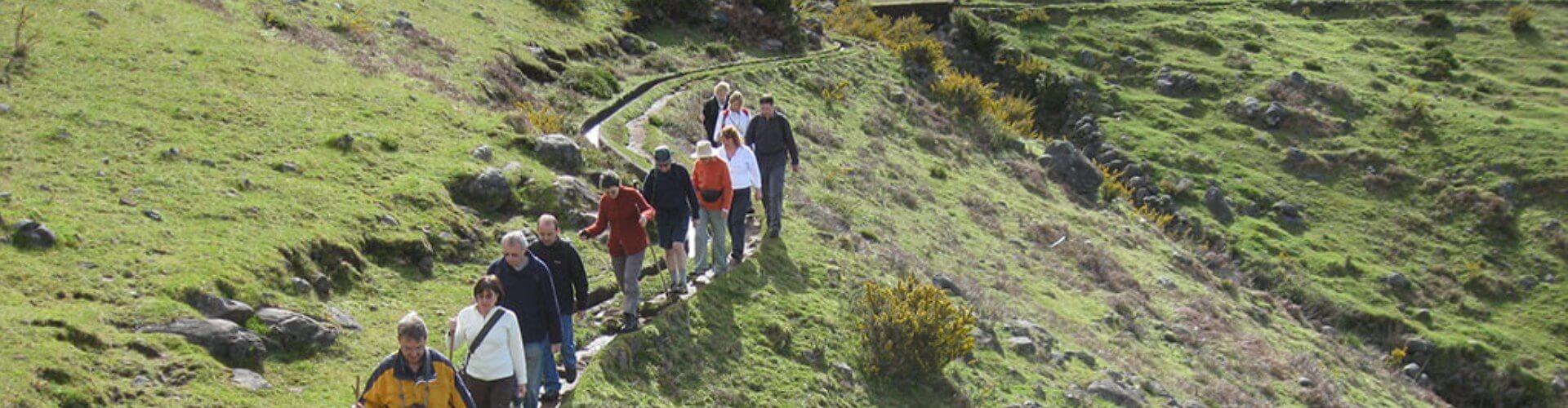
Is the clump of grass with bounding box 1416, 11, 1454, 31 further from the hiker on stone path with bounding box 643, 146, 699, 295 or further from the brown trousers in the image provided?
the brown trousers

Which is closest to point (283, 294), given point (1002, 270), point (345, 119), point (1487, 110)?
point (345, 119)

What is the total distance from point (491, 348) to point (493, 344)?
0.05m

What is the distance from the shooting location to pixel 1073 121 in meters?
46.1

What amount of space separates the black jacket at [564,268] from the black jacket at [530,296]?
2.20ft

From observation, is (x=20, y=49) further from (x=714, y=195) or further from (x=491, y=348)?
(x=491, y=348)

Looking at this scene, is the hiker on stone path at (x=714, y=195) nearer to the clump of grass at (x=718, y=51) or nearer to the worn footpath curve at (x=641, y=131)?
the worn footpath curve at (x=641, y=131)

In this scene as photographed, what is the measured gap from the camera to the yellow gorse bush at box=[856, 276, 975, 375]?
19.5m

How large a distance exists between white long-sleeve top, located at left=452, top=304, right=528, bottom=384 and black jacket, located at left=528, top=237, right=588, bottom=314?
6.20 ft

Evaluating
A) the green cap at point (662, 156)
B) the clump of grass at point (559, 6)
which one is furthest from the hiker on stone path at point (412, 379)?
the clump of grass at point (559, 6)

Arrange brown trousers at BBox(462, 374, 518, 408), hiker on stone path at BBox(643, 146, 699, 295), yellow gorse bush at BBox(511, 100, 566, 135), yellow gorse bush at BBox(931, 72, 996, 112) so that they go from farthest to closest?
yellow gorse bush at BBox(931, 72, 996, 112), yellow gorse bush at BBox(511, 100, 566, 135), hiker on stone path at BBox(643, 146, 699, 295), brown trousers at BBox(462, 374, 518, 408)

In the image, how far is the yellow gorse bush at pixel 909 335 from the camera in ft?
63.9

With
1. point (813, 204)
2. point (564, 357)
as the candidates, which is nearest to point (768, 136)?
point (813, 204)

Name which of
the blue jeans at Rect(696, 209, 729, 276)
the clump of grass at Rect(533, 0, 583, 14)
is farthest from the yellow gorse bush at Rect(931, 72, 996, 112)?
the blue jeans at Rect(696, 209, 729, 276)

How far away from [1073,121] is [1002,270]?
19003mm
